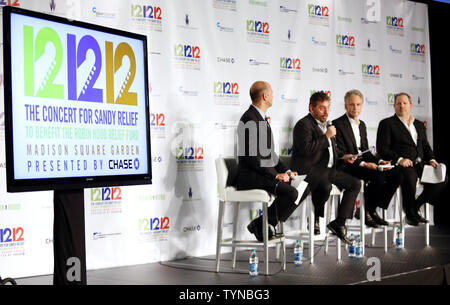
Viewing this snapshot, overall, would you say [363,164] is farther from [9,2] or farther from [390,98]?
[9,2]

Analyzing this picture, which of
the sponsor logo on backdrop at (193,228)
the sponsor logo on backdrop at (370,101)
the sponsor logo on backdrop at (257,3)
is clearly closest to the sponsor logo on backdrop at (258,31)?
the sponsor logo on backdrop at (257,3)

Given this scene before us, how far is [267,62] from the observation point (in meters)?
6.16

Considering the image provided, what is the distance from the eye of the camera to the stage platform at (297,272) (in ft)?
13.8

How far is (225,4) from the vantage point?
5.81m

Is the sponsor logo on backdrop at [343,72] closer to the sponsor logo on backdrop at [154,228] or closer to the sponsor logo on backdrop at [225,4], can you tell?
the sponsor logo on backdrop at [225,4]

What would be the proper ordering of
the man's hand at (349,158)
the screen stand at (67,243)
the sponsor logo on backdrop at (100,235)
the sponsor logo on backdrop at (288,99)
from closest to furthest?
the screen stand at (67,243) < the sponsor logo on backdrop at (100,235) < the man's hand at (349,158) < the sponsor logo on backdrop at (288,99)

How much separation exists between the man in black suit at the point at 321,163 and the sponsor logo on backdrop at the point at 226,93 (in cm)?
84

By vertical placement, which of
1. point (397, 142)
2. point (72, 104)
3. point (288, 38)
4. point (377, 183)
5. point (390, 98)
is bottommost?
point (377, 183)

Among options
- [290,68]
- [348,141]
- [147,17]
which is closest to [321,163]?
[348,141]

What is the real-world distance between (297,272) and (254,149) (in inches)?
39.8

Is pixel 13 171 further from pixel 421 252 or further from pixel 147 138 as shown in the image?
pixel 421 252

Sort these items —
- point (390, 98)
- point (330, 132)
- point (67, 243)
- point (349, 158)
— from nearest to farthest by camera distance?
point (67, 243) < point (330, 132) < point (349, 158) < point (390, 98)

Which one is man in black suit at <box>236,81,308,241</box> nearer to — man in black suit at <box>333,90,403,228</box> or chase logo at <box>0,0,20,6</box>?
man in black suit at <box>333,90,403,228</box>
